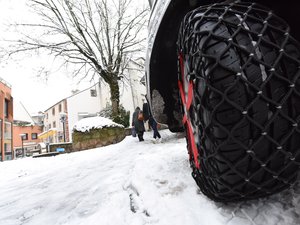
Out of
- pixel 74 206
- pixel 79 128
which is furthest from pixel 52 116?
pixel 74 206

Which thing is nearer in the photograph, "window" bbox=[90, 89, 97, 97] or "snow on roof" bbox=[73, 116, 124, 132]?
"snow on roof" bbox=[73, 116, 124, 132]

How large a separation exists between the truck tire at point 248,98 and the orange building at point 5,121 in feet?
95.5

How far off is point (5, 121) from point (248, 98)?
1237 inches

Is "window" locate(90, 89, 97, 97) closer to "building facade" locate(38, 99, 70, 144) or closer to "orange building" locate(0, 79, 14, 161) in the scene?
"building facade" locate(38, 99, 70, 144)

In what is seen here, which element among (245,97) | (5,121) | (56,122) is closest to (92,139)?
(245,97)

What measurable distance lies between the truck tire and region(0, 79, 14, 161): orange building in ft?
95.5

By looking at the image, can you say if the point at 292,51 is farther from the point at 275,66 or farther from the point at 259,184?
the point at 259,184

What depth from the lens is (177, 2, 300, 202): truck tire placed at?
2.26 feet

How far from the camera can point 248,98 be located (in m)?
0.69

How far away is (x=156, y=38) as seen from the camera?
1.10 metres

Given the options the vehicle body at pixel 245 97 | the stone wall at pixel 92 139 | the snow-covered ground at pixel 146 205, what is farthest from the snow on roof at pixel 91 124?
the vehicle body at pixel 245 97

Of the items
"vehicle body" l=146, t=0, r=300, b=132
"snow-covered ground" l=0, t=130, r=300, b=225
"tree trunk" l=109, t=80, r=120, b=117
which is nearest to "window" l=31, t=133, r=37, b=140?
"tree trunk" l=109, t=80, r=120, b=117

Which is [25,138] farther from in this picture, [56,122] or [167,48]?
[167,48]

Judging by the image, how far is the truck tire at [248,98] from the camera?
0.69 m
